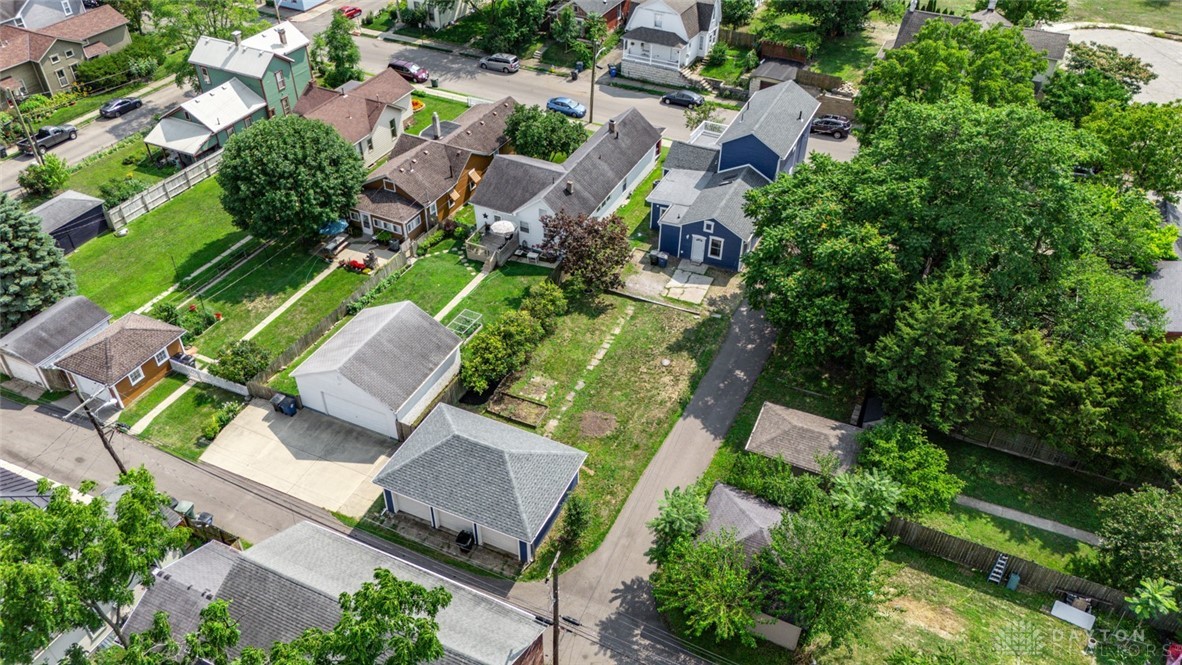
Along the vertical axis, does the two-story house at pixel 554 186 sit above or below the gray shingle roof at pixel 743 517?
above

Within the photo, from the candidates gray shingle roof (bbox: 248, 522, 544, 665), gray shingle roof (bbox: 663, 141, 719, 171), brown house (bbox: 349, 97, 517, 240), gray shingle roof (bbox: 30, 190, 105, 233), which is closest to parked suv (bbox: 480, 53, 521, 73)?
brown house (bbox: 349, 97, 517, 240)

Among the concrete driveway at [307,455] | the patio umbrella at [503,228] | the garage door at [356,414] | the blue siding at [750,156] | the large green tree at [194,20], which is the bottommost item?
the concrete driveway at [307,455]

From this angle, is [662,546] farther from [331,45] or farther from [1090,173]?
[331,45]

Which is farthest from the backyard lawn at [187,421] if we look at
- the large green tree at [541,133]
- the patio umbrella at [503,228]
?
the large green tree at [541,133]

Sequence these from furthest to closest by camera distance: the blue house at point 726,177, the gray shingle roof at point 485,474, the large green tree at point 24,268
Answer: the blue house at point 726,177 < the large green tree at point 24,268 < the gray shingle roof at point 485,474

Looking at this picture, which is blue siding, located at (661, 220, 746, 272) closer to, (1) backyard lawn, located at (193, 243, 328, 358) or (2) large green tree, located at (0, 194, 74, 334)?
(1) backyard lawn, located at (193, 243, 328, 358)

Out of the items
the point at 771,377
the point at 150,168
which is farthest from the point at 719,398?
the point at 150,168

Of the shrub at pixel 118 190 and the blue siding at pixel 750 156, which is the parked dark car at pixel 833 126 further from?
the shrub at pixel 118 190
